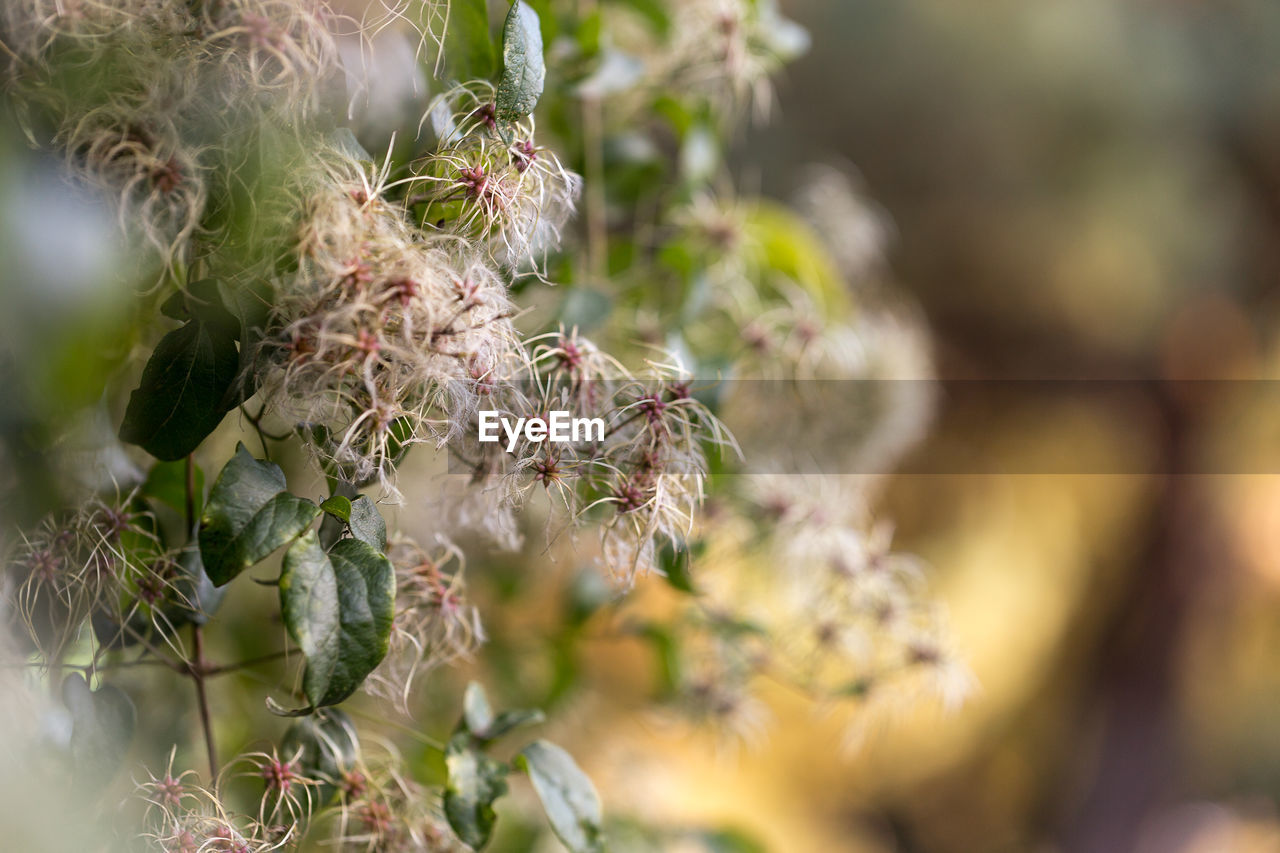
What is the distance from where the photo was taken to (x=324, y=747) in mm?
302

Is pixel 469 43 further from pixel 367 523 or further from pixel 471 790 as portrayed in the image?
pixel 471 790

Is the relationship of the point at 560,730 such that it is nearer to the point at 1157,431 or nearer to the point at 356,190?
the point at 356,190

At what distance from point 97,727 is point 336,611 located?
A: 12cm

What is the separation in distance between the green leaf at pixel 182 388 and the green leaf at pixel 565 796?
174 mm

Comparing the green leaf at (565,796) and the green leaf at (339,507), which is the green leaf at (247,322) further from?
the green leaf at (565,796)

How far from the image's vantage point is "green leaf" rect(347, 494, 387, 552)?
0.25 metres

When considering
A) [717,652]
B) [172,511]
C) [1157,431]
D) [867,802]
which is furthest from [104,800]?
[1157,431]

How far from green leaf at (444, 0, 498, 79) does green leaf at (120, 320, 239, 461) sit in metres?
0.13

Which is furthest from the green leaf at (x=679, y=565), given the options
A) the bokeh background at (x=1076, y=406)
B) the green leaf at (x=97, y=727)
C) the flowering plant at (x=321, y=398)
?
the bokeh background at (x=1076, y=406)

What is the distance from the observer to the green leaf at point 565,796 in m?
0.31

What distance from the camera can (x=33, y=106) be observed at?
0.79 ft

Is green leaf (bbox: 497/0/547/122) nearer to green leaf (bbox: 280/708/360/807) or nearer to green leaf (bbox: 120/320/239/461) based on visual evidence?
green leaf (bbox: 120/320/239/461)

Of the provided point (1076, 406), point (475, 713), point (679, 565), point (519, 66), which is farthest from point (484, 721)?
point (1076, 406)

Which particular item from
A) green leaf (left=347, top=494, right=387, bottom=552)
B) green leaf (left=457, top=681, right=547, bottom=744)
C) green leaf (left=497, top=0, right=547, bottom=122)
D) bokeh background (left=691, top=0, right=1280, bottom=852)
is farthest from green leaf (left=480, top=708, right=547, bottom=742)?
bokeh background (left=691, top=0, right=1280, bottom=852)
